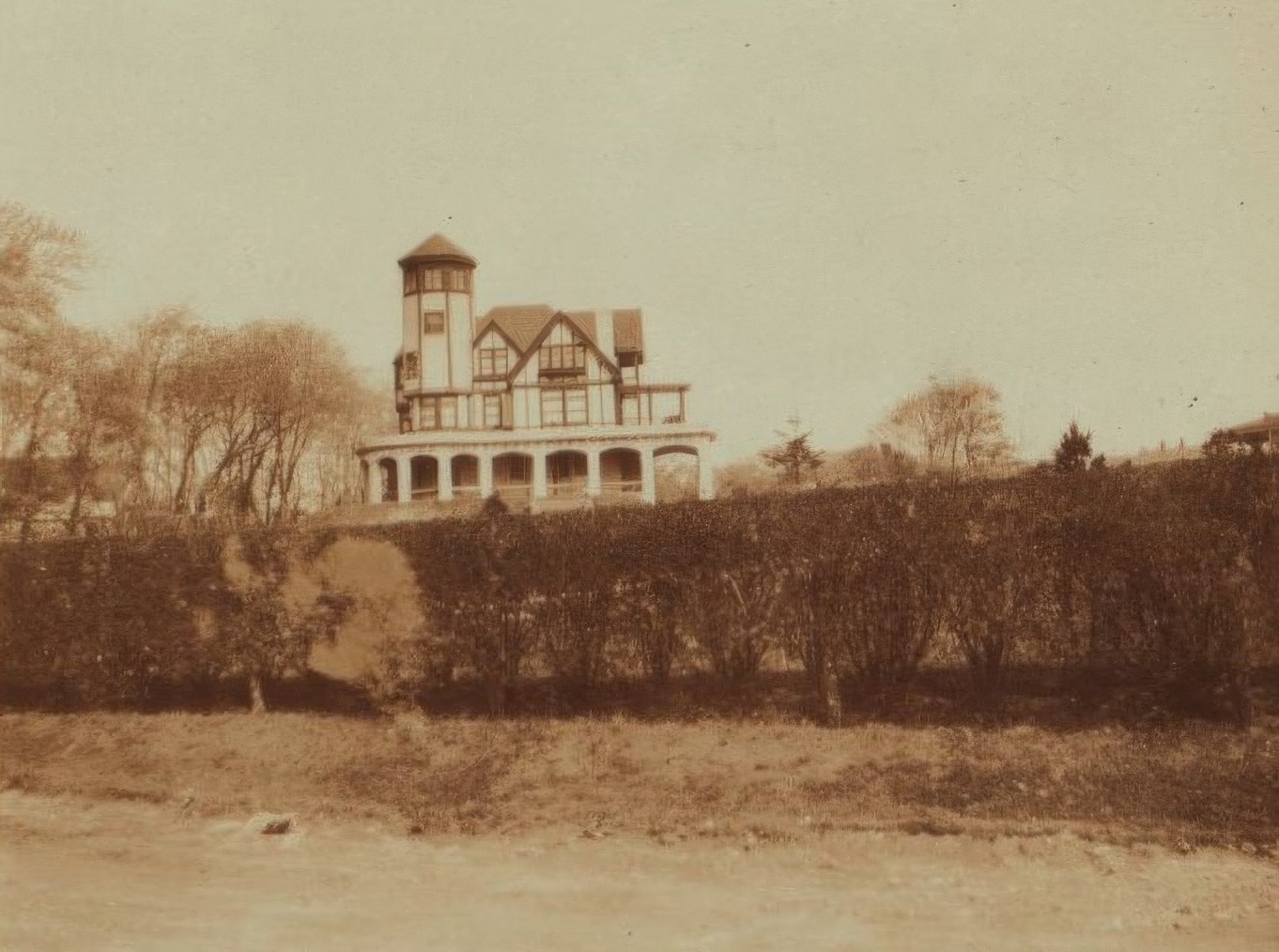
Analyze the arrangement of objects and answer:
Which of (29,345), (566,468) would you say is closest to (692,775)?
(29,345)

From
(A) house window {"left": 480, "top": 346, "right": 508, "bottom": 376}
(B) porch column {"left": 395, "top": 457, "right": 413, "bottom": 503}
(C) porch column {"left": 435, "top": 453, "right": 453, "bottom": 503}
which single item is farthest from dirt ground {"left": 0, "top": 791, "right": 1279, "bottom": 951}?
(A) house window {"left": 480, "top": 346, "right": 508, "bottom": 376}

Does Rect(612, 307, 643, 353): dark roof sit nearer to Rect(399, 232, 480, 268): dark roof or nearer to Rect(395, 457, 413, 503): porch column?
Rect(399, 232, 480, 268): dark roof

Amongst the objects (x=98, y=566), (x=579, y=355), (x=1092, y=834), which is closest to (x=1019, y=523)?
(x=1092, y=834)

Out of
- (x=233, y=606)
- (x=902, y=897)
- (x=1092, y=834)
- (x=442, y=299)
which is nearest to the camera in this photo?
(x=902, y=897)

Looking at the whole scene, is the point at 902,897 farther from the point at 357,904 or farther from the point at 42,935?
the point at 42,935

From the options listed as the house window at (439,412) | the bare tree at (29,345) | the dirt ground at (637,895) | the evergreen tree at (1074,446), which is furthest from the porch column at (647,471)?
the dirt ground at (637,895)

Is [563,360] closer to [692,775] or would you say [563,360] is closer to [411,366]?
[411,366]
